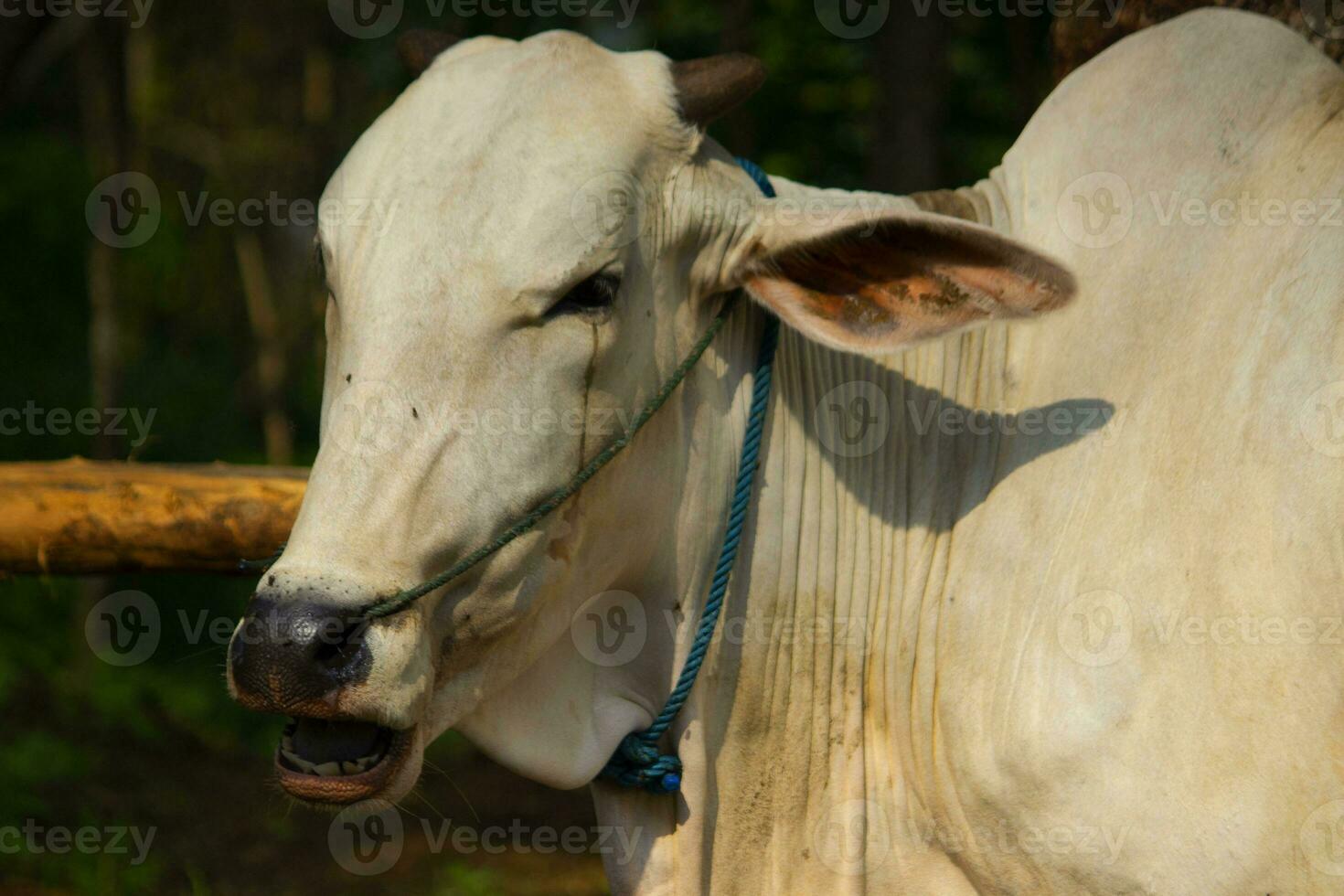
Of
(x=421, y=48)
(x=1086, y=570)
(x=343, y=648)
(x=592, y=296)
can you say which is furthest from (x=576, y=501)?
(x=421, y=48)

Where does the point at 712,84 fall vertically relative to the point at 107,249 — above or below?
above

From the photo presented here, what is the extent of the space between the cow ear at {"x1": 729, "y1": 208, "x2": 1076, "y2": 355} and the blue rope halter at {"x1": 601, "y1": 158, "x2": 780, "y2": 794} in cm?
19

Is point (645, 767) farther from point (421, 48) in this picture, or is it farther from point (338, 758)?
point (421, 48)

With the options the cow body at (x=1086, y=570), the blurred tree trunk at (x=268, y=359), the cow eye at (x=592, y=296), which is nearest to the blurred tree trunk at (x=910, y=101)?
the cow body at (x=1086, y=570)

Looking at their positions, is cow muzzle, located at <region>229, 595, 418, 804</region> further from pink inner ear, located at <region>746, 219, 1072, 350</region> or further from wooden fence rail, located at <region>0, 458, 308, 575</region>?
wooden fence rail, located at <region>0, 458, 308, 575</region>

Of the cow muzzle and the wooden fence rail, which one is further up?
the cow muzzle

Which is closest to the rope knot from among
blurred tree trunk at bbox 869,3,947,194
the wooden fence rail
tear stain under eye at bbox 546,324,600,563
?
tear stain under eye at bbox 546,324,600,563

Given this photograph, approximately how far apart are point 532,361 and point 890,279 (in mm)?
778

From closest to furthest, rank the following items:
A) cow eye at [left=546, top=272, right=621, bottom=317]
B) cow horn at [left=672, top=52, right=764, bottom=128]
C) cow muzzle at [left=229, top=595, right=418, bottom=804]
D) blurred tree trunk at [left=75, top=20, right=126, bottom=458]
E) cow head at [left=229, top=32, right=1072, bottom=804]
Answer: cow muzzle at [left=229, top=595, right=418, bottom=804], cow head at [left=229, top=32, right=1072, bottom=804], cow eye at [left=546, top=272, right=621, bottom=317], cow horn at [left=672, top=52, right=764, bottom=128], blurred tree trunk at [left=75, top=20, right=126, bottom=458]

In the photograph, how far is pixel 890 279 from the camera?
2902 mm

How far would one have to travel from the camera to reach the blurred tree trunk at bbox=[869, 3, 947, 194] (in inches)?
270

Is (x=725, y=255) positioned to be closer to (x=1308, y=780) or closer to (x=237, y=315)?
(x=1308, y=780)

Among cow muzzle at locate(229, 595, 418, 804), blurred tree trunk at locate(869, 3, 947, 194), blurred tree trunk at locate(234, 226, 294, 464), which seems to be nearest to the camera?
cow muzzle at locate(229, 595, 418, 804)

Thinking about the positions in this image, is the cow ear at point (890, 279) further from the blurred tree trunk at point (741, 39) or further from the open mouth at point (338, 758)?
the blurred tree trunk at point (741, 39)
